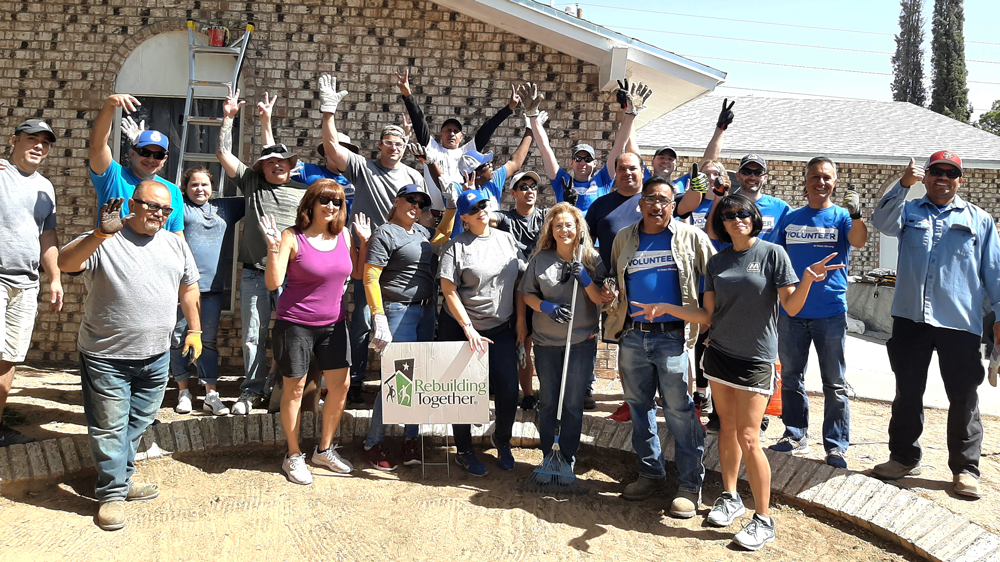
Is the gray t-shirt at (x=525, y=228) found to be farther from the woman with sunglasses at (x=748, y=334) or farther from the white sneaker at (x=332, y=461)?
the white sneaker at (x=332, y=461)

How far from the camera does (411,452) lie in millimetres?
4691

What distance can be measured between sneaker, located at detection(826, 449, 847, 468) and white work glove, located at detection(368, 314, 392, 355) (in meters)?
2.97

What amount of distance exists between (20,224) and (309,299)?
174 centimetres

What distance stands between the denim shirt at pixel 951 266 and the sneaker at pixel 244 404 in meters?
4.61

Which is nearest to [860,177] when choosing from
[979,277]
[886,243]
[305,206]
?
[886,243]

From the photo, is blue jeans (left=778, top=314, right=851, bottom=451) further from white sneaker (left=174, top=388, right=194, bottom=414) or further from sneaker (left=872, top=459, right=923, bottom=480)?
white sneaker (left=174, top=388, right=194, bottom=414)

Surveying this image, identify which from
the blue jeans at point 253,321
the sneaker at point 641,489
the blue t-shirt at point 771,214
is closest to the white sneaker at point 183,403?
the blue jeans at point 253,321

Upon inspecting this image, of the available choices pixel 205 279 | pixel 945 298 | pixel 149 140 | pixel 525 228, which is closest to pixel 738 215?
pixel 945 298

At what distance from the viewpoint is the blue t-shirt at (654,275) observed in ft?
12.6

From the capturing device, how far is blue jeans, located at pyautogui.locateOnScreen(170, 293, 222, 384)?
5109mm

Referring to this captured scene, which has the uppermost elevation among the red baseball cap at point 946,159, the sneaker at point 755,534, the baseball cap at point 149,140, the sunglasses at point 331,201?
the red baseball cap at point 946,159

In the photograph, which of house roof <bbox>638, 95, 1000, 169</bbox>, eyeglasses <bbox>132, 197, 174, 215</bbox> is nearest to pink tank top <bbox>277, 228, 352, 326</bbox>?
eyeglasses <bbox>132, 197, 174, 215</bbox>

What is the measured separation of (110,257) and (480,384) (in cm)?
227

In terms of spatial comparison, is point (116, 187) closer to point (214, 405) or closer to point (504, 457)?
point (214, 405)
